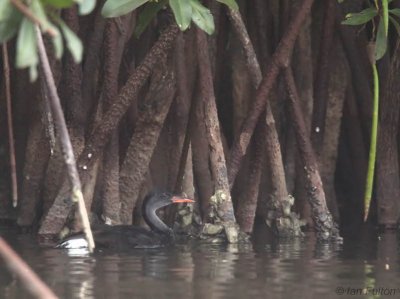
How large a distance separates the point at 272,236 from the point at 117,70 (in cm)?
182

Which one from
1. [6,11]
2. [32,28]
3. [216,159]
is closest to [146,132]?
[216,159]

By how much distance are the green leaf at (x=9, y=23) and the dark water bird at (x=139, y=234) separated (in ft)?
12.6

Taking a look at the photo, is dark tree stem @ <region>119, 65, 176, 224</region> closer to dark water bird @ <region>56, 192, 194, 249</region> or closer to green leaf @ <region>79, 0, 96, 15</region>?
dark water bird @ <region>56, 192, 194, 249</region>

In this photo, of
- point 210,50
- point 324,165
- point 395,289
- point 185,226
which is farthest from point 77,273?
point 324,165

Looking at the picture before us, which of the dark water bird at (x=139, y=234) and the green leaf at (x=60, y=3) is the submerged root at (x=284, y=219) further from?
the green leaf at (x=60, y=3)

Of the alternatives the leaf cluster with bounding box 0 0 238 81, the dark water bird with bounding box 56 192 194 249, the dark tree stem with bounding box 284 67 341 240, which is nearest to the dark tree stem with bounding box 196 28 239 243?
the dark water bird with bounding box 56 192 194 249

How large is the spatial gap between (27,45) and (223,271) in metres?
3.66

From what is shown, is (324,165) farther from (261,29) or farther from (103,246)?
(103,246)

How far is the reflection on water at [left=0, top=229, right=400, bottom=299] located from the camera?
556 centimetres

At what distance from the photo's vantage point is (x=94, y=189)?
27.8 feet
